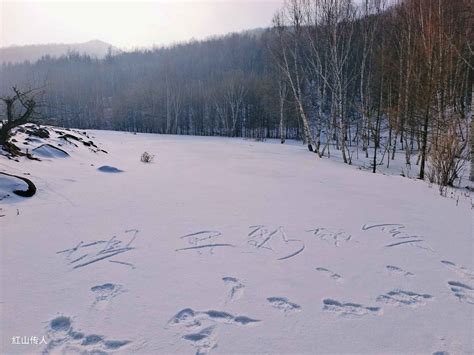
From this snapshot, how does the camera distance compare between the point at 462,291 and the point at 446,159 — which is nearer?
the point at 462,291

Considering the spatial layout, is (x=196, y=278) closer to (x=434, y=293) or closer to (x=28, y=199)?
(x=434, y=293)

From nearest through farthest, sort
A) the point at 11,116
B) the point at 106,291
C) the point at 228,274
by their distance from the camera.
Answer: the point at 106,291
the point at 228,274
the point at 11,116

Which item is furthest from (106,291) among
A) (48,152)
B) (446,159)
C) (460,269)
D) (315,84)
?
(315,84)

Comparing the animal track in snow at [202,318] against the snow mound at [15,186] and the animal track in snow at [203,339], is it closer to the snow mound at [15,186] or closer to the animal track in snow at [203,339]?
the animal track in snow at [203,339]

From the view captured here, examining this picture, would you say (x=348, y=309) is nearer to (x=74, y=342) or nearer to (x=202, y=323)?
(x=202, y=323)

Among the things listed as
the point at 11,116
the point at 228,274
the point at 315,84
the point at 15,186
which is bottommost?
the point at 228,274

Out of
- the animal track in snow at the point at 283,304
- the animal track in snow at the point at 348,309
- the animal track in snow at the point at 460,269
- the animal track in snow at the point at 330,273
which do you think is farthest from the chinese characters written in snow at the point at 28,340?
the animal track in snow at the point at 460,269

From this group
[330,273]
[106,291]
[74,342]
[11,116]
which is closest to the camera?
[74,342]

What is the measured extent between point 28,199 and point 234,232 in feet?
10.3

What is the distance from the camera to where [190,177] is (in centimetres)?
740

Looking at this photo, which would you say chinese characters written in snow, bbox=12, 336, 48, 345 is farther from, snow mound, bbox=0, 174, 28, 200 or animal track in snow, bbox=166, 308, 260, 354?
snow mound, bbox=0, 174, 28, 200

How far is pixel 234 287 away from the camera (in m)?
2.72

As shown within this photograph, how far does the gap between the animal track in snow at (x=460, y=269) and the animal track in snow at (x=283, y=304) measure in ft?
6.25

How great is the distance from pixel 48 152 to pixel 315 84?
33806 millimetres
